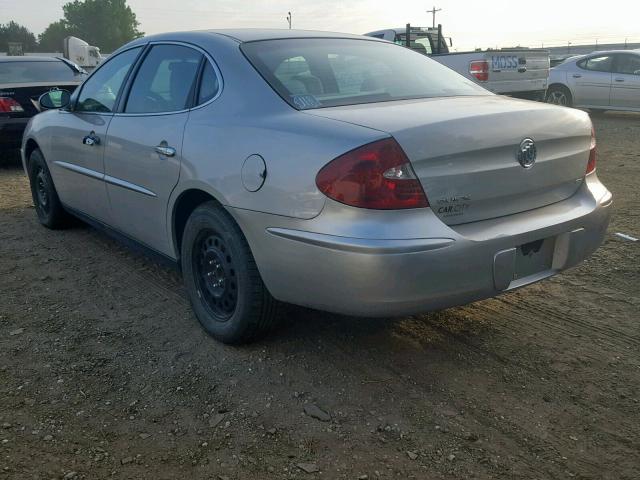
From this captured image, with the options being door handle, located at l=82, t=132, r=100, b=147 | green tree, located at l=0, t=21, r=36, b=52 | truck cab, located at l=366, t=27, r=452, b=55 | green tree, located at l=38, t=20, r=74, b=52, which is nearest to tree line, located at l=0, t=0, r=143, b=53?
green tree, located at l=38, t=20, r=74, b=52

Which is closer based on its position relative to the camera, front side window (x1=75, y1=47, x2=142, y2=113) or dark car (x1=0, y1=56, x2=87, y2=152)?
front side window (x1=75, y1=47, x2=142, y2=113)

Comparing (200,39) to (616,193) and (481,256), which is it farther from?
(616,193)

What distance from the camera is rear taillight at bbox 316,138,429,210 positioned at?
98.8 inches

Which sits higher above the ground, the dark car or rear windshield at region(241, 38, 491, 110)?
rear windshield at region(241, 38, 491, 110)

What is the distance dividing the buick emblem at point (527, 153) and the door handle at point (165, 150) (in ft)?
5.75

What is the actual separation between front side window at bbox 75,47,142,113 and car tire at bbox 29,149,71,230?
929mm

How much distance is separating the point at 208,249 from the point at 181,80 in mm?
1018

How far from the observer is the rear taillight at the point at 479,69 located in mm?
10586

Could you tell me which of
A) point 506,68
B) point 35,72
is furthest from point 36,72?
point 506,68

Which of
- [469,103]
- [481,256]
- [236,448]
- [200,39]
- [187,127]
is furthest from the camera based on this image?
[200,39]

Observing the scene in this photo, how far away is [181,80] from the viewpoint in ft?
11.7

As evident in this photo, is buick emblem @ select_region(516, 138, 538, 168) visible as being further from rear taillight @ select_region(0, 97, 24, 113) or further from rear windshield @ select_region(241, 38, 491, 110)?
rear taillight @ select_region(0, 97, 24, 113)

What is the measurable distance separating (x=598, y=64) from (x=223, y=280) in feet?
42.5

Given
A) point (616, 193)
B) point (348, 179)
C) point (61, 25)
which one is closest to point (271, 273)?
point (348, 179)
